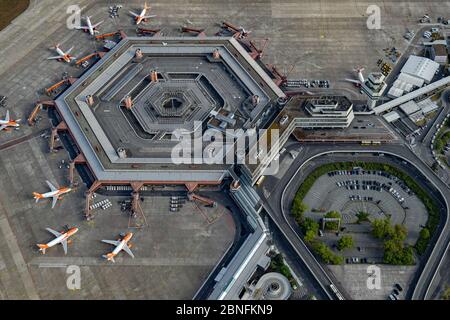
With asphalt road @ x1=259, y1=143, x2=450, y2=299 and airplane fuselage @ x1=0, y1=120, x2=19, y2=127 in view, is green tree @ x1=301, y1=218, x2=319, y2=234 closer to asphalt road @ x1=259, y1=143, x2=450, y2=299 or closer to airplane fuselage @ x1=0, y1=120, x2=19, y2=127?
asphalt road @ x1=259, y1=143, x2=450, y2=299

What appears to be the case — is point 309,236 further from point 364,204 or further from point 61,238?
point 61,238

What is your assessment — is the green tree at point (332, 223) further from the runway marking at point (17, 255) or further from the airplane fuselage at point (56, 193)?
the runway marking at point (17, 255)

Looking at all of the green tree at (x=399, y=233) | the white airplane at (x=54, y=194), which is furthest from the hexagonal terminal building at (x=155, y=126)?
the green tree at (x=399, y=233)

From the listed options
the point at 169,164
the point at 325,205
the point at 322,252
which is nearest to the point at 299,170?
the point at 325,205

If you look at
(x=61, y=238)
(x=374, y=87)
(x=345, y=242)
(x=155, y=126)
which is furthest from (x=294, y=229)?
(x=61, y=238)

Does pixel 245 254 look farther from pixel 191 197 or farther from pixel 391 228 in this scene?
pixel 391 228
